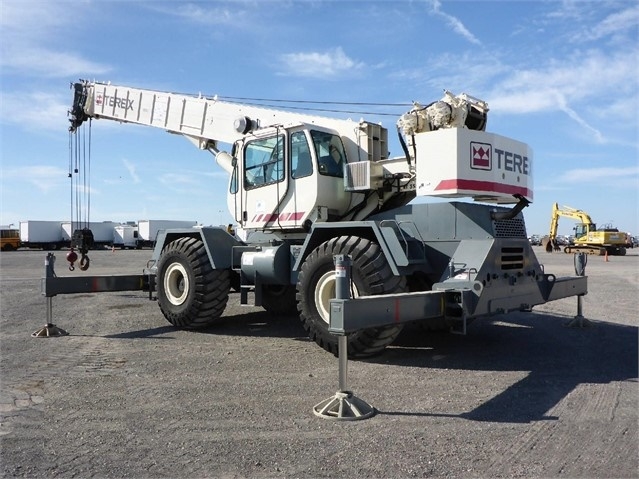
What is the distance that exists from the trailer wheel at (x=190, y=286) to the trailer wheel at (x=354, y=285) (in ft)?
7.88

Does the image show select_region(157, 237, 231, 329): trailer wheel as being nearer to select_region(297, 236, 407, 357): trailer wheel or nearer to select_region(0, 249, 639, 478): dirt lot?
select_region(0, 249, 639, 478): dirt lot

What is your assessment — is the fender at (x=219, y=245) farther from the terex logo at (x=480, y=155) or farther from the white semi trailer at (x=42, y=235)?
the white semi trailer at (x=42, y=235)

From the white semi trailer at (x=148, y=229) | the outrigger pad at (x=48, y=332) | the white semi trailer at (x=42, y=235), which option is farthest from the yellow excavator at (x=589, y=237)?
the white semi trailer at (x=42, y=235)

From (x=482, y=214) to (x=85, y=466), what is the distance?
5182mm

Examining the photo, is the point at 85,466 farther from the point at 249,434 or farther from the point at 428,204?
the point at 428,204

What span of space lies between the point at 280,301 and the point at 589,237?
134 ft

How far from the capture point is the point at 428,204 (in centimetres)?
741

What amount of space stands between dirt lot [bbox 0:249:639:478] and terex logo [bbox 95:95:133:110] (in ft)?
18.0

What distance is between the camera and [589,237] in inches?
1786

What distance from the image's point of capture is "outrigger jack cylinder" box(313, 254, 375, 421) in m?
4.97

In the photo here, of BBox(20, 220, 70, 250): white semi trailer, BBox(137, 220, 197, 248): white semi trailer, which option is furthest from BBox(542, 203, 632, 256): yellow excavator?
BBox(20, 220, 70, 250): white semi trailer

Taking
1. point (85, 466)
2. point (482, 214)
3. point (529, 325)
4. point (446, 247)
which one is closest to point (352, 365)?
point (446, 247)

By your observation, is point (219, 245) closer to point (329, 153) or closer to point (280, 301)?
point (280, 301)

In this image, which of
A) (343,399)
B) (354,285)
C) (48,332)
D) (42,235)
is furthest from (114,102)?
(42,235)
